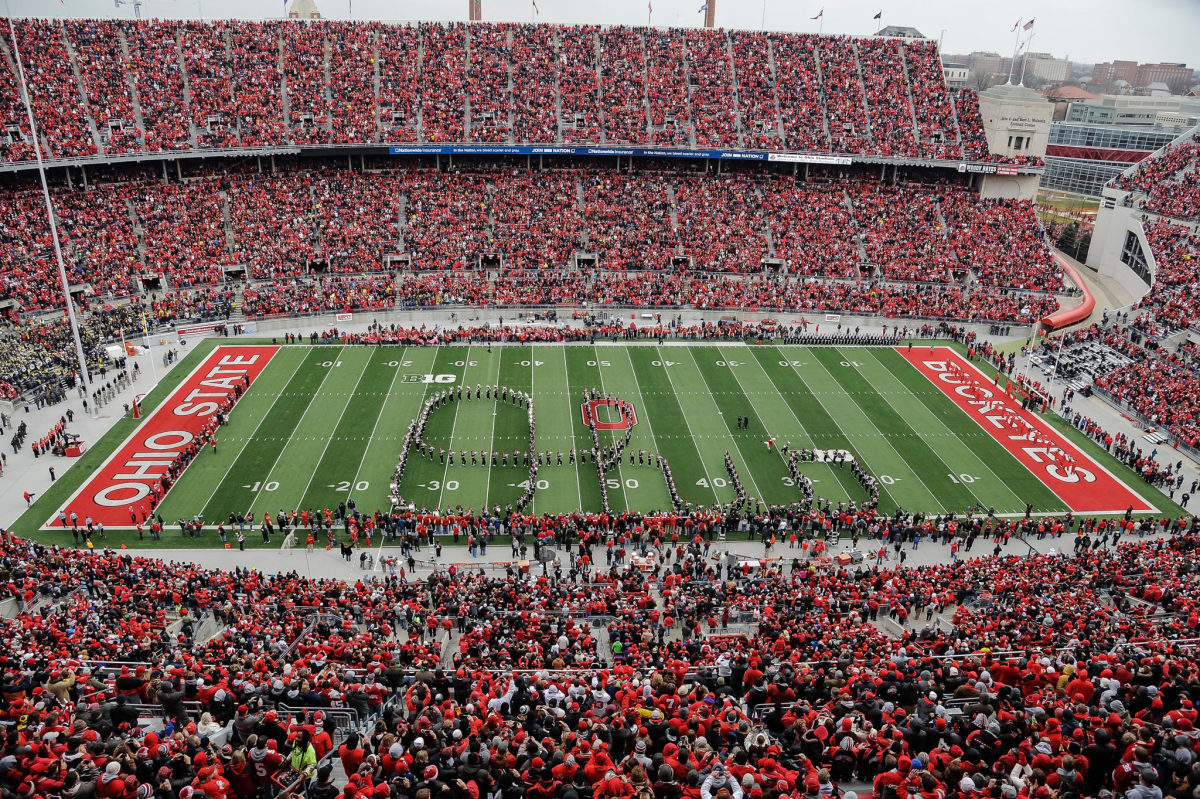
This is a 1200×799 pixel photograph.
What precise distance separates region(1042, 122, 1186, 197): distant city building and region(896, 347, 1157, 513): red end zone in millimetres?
57524

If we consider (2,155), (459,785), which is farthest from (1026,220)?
(2,155)

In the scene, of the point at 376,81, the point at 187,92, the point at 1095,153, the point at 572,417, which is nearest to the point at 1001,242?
the point at 572,417

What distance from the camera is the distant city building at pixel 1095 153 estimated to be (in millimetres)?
88688

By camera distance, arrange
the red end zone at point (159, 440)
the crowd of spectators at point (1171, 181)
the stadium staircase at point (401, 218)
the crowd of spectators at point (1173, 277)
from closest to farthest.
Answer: the red end zone at point (159, 440), the crowd of spectators at point (1173, 277), the crowd of spectators at point (1171, 181), the stadium staircase at point (401, 218)

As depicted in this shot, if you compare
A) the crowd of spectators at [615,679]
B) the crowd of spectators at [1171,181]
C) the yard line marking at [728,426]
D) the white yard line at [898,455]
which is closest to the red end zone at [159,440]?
the crowd of spectators at [615,679]

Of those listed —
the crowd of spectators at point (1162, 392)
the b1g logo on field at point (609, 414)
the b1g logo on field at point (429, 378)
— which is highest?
the crowd of spectators at point (1162, 392)

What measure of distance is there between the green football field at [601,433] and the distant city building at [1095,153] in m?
62.2

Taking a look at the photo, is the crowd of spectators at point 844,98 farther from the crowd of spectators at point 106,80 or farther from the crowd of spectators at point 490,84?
the crowd of spectators at point 106,80

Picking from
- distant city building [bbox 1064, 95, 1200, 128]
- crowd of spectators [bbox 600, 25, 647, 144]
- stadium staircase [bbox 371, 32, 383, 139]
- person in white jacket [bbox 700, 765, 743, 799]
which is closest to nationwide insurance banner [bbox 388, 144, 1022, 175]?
crowd of spectators [bbox 600, 25, 647, 144]

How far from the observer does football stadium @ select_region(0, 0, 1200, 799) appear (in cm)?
1158

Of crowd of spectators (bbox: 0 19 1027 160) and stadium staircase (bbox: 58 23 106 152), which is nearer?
stadium staircase (bbox: 58 23 106 152)

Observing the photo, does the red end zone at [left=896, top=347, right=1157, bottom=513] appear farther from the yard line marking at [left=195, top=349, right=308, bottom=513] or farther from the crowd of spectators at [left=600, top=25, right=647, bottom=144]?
the yard line marking at [left=195, top=349, right=308, bottom=513]

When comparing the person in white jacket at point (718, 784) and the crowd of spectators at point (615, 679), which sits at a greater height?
the person in white jacket at point (718, 784)

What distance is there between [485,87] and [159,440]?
40.8 metres
